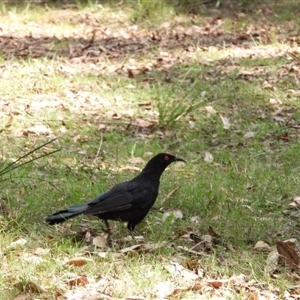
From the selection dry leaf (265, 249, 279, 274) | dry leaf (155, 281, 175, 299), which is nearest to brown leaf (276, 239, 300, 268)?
dry leaf (265, 249, 279, 274)

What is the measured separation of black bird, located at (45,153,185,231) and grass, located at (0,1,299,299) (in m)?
0.16

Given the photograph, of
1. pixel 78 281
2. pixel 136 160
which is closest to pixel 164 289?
pixel 78 281

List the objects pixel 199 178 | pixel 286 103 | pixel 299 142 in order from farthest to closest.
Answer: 1. pixel 286 103
2. pixel 299 142
3. pixel 199 178

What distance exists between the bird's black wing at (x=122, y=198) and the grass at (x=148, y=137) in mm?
245

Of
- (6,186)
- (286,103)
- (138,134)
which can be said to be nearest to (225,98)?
(286,103)

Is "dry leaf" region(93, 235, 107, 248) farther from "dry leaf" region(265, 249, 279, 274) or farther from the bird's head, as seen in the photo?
"dry leaf" region(265, 249, 279, 274)

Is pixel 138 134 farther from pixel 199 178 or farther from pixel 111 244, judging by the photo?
pixel 111 244

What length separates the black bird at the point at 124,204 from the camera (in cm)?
515

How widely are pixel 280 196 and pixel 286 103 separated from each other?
2.72 m

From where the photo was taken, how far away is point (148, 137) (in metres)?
7.86

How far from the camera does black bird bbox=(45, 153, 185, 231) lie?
515cm

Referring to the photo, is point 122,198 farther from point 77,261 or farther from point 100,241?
point 77,261

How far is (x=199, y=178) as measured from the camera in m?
6.64

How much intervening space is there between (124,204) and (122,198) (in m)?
0.05
